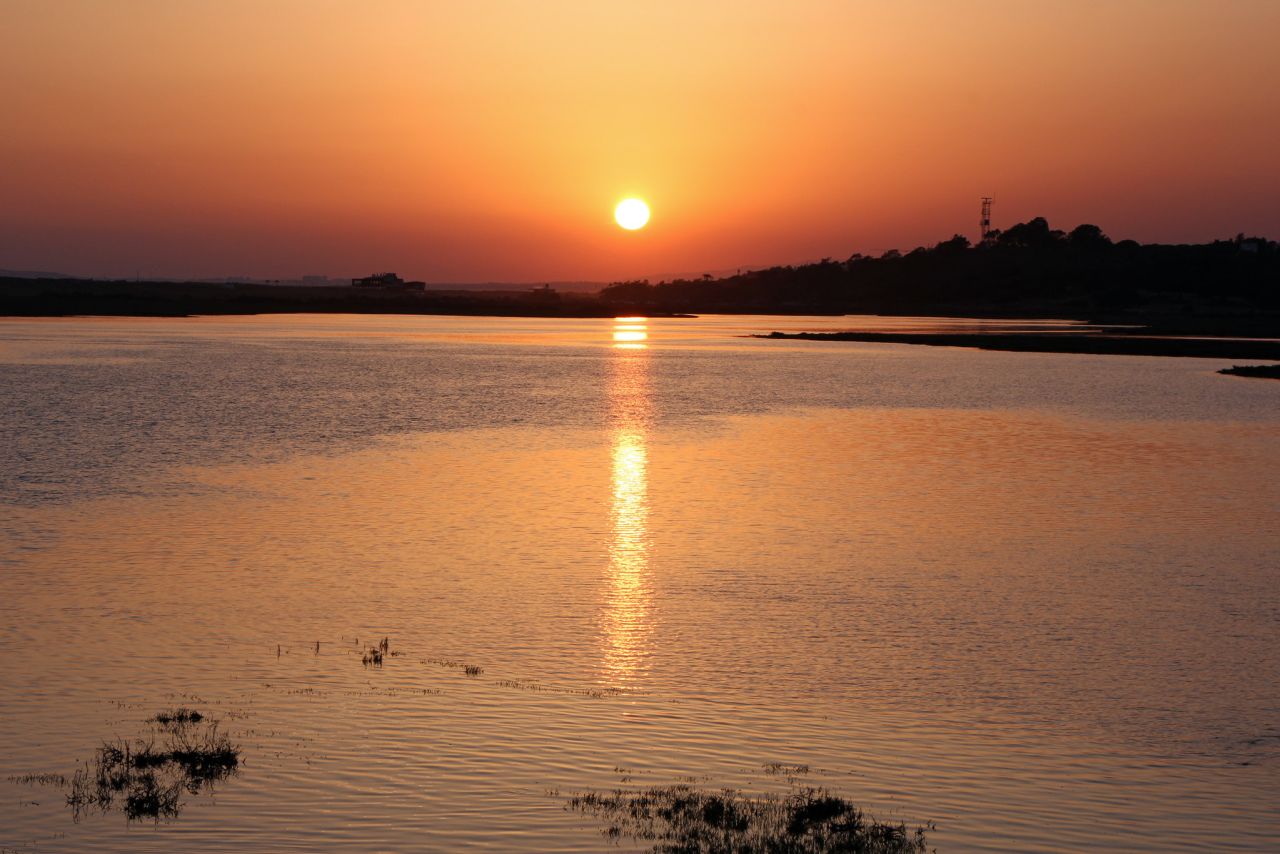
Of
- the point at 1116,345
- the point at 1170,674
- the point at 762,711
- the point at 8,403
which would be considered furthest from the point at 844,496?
the point at 1116,345

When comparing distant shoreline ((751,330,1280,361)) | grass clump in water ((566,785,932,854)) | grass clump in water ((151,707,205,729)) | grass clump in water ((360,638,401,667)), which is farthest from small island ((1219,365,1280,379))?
grass clump in water ((151,707,205,729))

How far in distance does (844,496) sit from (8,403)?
4169 cm

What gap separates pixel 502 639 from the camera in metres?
18.0

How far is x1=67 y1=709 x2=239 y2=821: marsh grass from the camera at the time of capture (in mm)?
11453

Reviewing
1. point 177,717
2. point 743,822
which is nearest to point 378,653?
point 177,717

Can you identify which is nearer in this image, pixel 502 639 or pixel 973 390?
pixel 502 639

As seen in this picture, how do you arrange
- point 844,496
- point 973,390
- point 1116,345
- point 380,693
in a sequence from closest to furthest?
point 380,693, point 844,496, point 973,390, point 1116,345

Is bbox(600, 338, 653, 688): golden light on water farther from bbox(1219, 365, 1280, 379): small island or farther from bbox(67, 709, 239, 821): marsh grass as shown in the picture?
bbox(1219, 365, 1280, 379): small island

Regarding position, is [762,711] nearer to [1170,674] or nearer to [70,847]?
[1170,674]

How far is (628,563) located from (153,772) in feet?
41.8

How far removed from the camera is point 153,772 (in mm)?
12156

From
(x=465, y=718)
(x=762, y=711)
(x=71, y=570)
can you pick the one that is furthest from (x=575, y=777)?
(x=71, y=570)

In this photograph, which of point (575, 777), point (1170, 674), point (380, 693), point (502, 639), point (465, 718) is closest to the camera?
point (575, 777)

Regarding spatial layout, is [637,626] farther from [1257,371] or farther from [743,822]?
[1257,371]
